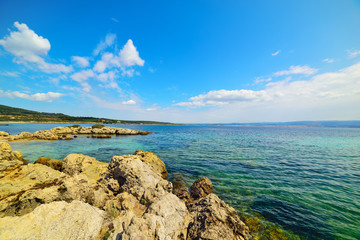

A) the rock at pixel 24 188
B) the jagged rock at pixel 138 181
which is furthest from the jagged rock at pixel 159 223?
the rock at pixel 24 188

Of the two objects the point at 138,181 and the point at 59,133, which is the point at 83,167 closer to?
the point at 138,181

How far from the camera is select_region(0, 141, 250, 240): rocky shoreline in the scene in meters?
5.11

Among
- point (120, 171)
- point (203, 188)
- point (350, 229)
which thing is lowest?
point (350, 229)

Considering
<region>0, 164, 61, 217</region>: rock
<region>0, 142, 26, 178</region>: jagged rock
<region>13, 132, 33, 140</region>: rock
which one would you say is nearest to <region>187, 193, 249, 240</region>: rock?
<region>0, 164, 61, 217</region>: rock

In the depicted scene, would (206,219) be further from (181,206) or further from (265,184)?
(265,184)

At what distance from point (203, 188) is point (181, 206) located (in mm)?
3820

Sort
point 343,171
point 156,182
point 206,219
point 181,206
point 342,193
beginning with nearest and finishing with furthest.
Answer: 1. point 206,219
2. point 181,206
3. point 156,182
4. point 342,193
5. point 343,171

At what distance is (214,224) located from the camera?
6.41 m

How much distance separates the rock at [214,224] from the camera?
6.07 m

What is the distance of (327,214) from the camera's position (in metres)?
9.23

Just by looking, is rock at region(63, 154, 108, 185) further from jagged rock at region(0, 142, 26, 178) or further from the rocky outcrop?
the rocky outcrop

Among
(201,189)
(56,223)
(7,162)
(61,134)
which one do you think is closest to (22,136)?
(61,134)

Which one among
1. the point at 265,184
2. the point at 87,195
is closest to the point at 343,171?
the point at 265,184

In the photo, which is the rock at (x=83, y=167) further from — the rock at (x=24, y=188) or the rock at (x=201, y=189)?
the rock at (x=201, y=189)
